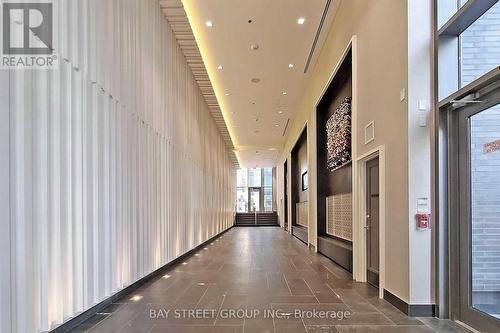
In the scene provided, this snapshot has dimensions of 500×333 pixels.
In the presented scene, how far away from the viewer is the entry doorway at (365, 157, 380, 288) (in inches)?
215

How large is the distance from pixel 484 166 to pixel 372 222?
229 cm

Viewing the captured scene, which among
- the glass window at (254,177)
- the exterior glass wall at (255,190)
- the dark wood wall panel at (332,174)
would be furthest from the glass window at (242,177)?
the dark wood wall panel at (332,174)

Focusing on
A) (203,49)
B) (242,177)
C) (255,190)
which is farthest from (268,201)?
(203,49)

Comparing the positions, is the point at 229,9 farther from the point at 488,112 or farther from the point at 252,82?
the point at 488,112

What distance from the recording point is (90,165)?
405cm

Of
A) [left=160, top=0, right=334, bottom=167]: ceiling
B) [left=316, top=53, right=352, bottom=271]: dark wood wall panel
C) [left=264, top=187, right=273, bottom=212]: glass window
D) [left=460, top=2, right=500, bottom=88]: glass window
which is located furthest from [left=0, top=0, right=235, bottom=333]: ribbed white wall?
[left=264, top=187, right=273, bottom=212]: glass window

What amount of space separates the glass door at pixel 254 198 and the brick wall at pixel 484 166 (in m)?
29.9

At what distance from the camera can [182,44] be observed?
821 cm

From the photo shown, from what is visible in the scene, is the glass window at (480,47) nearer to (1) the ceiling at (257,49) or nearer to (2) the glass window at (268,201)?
(1) the ceiling at (257,49)

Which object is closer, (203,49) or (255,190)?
(203,49)

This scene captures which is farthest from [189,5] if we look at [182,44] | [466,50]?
[466,50]

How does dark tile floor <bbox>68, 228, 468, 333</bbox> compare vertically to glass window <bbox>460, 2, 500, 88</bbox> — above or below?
below

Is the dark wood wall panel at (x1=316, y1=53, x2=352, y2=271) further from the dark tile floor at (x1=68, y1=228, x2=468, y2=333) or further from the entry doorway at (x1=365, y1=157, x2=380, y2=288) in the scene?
the entry doorway at (x1=365, y1=157, x2=380, y2=288)

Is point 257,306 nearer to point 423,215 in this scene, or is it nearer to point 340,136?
point 423,215
